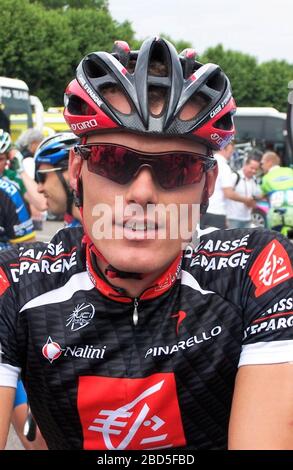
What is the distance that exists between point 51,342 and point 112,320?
19 centimetres

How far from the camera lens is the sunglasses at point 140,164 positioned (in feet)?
6.23

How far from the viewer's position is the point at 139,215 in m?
1.85

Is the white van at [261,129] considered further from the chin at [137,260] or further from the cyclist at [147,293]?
the chin at [137,260]

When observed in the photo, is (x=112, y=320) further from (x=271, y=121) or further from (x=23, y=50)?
(x=23, y=50)

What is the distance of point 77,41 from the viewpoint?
50969 mm

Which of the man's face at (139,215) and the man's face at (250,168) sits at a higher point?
the man's face at (139,215)

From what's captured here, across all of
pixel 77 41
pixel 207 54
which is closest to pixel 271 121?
pixel 77 41

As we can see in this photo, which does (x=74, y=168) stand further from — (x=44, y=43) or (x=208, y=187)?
(x=44, y=43)

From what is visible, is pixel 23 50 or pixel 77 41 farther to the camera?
pixel 77 41

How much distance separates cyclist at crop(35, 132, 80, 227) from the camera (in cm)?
473

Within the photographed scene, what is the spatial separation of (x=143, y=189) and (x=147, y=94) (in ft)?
0.89

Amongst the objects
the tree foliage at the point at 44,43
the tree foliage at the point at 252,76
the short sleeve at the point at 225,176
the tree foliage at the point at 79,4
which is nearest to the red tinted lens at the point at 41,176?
the short sleeve at the point at 225,176

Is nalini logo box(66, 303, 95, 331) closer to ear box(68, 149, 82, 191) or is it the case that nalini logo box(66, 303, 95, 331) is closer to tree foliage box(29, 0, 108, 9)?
ear box(68, 149, 82, 191)

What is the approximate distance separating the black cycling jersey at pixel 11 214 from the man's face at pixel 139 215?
11.2 feet
